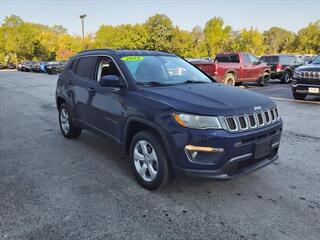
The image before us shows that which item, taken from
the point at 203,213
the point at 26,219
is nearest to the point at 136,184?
the point at 203,213

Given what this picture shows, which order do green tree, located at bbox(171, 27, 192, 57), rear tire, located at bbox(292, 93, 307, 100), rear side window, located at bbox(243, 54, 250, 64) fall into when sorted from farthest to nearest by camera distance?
green tree, located at bbox(171, 27, 192, 57) < rear side window, located at bbox(243, 54, 250, 64) < rear tire, located at bbox(292, 93, 307, 100)

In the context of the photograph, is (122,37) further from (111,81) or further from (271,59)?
(111,81)

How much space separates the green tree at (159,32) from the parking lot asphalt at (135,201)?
48.8 metres

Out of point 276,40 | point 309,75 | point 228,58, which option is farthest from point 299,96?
point 276,40

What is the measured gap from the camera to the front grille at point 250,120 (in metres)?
3.40

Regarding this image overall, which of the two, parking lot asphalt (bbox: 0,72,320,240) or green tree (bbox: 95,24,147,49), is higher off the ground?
green tree (bbox: 95,24,147,49)

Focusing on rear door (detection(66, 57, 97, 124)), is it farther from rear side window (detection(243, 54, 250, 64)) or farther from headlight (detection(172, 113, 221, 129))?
rear side window (detection(243, 54, 250, 64))

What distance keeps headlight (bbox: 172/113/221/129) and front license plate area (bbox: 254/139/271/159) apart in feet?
1.90

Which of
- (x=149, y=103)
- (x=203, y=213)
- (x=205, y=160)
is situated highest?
(x=149, y=103)

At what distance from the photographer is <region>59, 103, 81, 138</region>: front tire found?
243 inches

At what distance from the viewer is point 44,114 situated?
920 centimetres

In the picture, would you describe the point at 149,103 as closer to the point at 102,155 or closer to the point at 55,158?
the point at 102,155

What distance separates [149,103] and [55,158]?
2268mm

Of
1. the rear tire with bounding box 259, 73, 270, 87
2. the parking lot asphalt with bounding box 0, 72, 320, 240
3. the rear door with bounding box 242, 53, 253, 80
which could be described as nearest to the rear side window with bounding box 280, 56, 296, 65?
the rear tire with bounding box 259, 73, 270, 87
